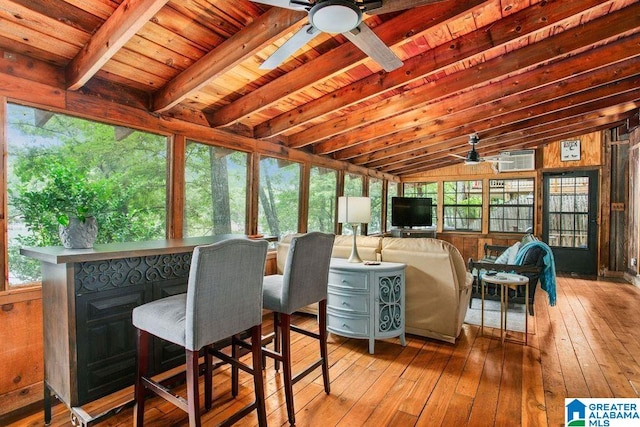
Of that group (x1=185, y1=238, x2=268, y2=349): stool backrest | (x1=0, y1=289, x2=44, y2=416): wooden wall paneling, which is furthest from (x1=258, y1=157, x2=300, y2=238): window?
(x1=185, y1=238, x2=268, y2=349): stool backrest

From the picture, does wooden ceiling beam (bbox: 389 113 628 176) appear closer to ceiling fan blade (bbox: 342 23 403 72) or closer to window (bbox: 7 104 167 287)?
ceiling fan blade (bbox: 342 23 403 72)

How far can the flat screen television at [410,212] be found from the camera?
7.86m

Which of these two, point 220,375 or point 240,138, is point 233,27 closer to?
point 240,138

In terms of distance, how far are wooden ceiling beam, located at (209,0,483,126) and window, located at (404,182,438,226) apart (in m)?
→ 6.63

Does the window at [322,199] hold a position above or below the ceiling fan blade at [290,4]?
below

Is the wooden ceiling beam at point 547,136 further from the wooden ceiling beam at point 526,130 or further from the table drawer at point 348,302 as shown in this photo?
the table drawer at point 348,302

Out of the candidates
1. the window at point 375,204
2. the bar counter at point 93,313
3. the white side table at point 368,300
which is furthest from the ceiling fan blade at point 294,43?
the window at point 375,204

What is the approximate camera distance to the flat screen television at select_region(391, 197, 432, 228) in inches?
309

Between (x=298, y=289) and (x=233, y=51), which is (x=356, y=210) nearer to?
(x=298, y=289)

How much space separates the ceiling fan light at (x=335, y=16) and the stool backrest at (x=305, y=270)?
1.19m

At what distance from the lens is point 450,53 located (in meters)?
2.81

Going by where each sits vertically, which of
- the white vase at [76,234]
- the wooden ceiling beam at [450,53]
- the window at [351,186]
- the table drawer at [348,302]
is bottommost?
the table drawer at [348,302]

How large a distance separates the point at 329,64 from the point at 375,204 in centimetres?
545

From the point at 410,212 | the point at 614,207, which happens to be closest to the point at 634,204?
the point at 614,207
